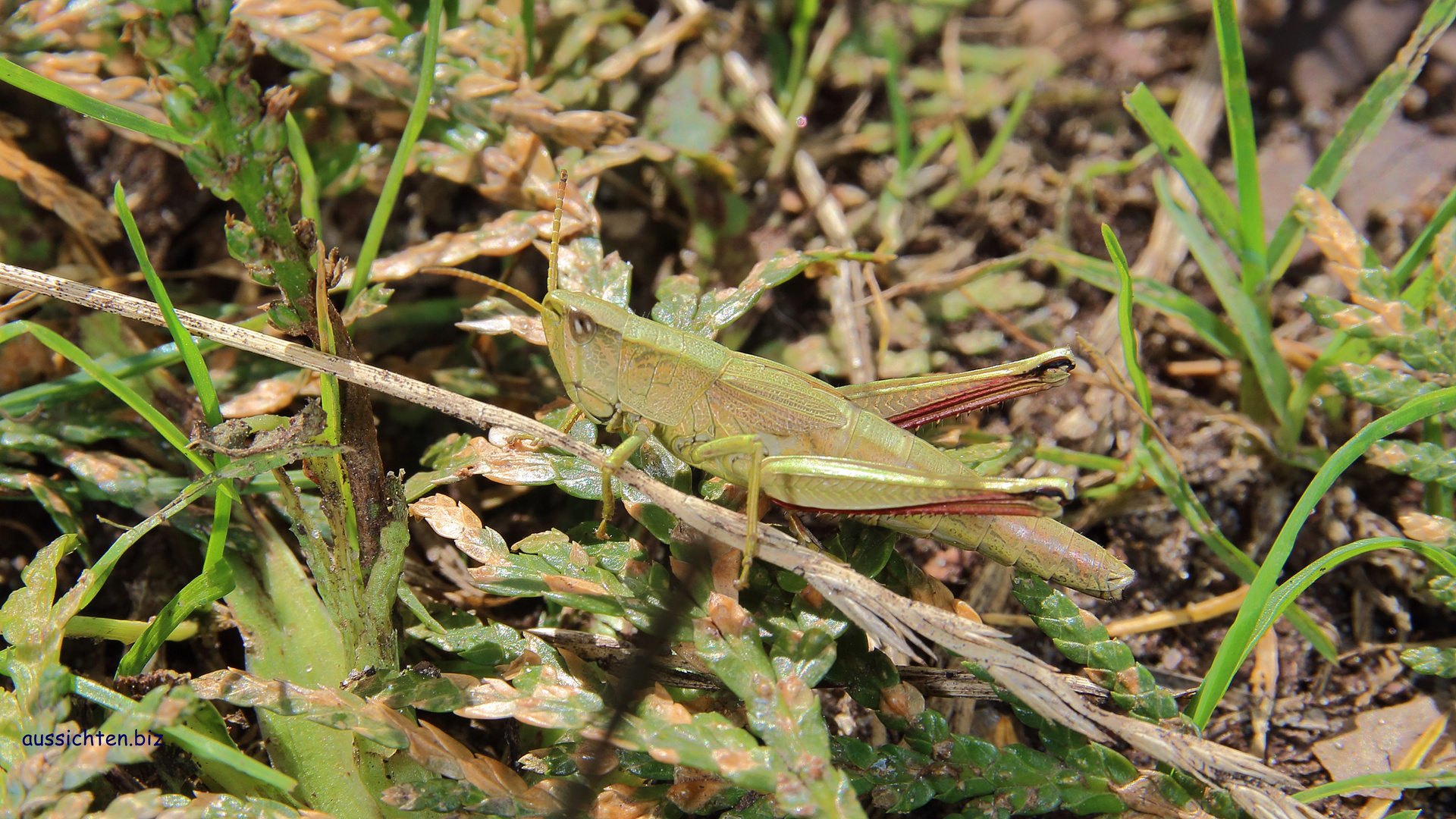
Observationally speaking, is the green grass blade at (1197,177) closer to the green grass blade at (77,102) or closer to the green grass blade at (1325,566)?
the green grass blade at (1325,566)

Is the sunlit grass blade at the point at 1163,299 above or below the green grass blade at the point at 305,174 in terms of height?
below

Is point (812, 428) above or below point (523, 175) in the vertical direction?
below

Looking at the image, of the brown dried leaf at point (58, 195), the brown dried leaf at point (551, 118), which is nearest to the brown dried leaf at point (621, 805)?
the brown dried leaf at point (551, 118)

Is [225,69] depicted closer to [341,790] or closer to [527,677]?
[527,677]

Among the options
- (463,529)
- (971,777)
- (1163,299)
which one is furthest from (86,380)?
(1163,299)

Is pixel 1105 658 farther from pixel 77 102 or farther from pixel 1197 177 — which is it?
pixel 77 102
